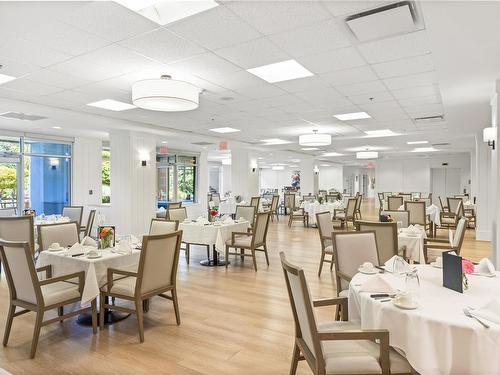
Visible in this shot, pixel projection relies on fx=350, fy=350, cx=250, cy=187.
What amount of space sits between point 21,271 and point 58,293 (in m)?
0.36

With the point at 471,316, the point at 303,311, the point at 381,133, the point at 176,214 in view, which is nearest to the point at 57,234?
the point at 176,214

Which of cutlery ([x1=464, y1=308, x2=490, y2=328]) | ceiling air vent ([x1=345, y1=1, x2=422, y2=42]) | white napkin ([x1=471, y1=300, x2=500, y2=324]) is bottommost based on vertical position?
cutlery ([x1=464, y1=308, x2=490, y2=328])

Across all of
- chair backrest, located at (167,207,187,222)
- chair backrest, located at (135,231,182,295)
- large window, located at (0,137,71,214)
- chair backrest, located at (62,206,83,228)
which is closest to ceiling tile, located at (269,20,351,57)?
chair backrest, located at (135,231,182,295)

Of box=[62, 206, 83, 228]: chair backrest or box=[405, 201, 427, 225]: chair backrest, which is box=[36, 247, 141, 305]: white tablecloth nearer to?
box=[62, 206, 83, 228]: chair backrest

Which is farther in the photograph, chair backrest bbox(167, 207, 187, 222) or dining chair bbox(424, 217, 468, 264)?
chair backrest bbox(167, 207, 187, 222)

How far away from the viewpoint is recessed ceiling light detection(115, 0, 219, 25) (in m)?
2.76

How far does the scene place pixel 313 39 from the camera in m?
3.40

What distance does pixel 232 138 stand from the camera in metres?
10.8

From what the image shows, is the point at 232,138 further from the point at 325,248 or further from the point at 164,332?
the point at 164,332

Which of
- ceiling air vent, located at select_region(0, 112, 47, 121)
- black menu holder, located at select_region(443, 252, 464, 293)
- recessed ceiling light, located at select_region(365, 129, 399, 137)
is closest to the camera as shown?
black menu holder, located at select_region(443, 252, 464, 293)

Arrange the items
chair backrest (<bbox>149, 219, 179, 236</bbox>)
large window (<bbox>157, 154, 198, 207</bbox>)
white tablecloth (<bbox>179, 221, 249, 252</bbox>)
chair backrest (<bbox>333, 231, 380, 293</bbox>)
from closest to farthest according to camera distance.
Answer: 1. chair backrest (<bbox>333, 231, 380, 293</bbox>)
2. chair backrest (<bbox>149, 219, 179, 236</bbox>)
3. white tablecloth (<bbox>179, 221, 249, 252</bbox>)
4. large window (<bbox>157, 154, 198, 207</bbox>)

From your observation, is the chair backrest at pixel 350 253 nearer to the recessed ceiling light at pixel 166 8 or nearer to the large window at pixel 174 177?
the recessed ceiling light at pixel 166 8

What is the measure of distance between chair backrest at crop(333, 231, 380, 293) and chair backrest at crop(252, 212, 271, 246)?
8.03ft

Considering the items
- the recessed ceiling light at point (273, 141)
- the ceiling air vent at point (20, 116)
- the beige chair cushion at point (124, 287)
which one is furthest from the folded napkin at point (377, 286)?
the recessed ceiling light at point (273, 141)
